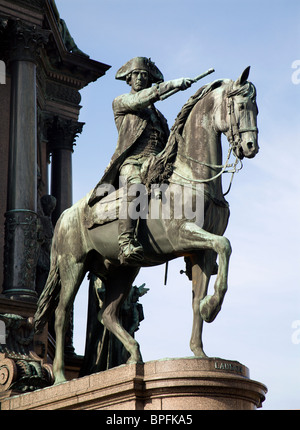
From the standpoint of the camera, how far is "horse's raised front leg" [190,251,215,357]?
14.2m

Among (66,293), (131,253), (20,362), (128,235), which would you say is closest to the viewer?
(131,253)

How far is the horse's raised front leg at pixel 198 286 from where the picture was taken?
14242mm

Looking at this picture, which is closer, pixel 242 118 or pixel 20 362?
pixel 242 118

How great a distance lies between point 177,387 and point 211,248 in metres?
1.99

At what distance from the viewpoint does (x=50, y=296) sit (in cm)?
1662

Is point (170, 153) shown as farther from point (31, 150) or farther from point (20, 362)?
point (31, 150)

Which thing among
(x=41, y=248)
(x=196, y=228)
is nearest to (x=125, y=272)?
(x=196, y=228)

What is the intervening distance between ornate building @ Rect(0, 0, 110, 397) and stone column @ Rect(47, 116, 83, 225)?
29 millimetres

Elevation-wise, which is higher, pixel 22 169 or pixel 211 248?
pixel 22 169

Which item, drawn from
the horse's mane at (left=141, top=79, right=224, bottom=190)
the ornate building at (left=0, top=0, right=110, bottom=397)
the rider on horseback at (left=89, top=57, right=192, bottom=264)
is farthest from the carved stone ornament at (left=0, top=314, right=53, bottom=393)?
the horse's mane at (left=141, top=79, right=224, bottom=190)

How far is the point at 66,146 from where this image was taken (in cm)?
2903

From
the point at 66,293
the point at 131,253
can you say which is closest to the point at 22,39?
the point at 66,293

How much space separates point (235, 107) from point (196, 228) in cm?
186

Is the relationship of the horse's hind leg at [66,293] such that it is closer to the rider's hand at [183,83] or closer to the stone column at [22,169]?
the rider's hand at [183,83]
